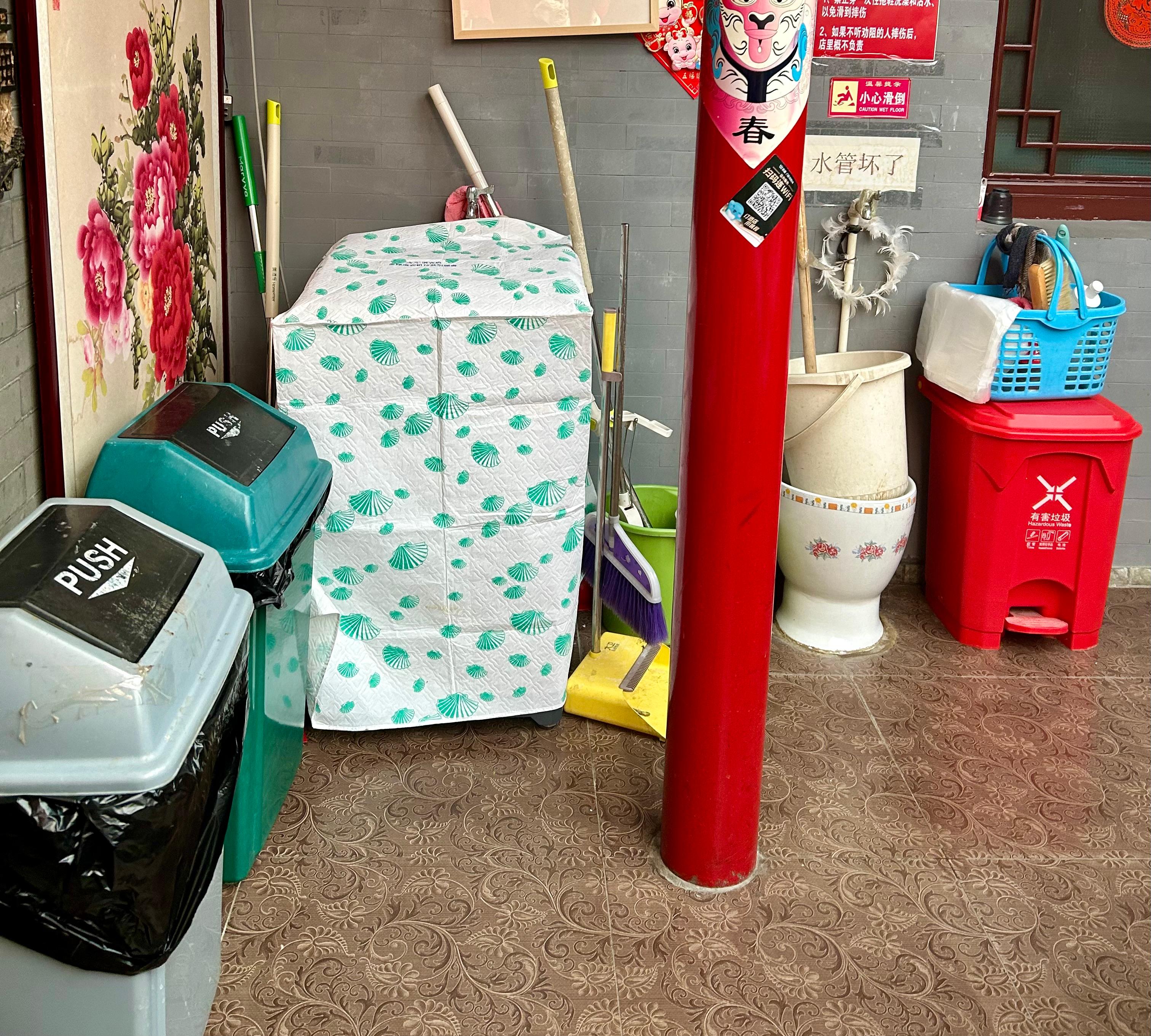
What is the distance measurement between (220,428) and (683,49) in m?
1.76

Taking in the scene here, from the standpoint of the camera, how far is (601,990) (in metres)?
2.10

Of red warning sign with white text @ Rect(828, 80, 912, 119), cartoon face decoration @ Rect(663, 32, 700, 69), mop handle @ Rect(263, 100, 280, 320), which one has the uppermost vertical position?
cartoon face decoration @ Rect(663, 32, 700, 69)

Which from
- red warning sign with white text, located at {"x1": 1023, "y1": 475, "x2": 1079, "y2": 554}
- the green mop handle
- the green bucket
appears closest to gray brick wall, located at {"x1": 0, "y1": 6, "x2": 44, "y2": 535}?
the green mop handle

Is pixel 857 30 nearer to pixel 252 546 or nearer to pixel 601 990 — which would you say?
pixel 252 546

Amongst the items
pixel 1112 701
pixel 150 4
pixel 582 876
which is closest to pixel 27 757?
pixel 582 876

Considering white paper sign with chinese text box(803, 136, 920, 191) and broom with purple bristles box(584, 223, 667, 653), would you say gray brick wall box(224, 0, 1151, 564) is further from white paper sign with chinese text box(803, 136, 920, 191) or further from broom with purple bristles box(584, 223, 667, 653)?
broom with purple bristles box(584, 223, 667, 653)

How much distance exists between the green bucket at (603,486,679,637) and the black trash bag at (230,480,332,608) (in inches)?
39.5

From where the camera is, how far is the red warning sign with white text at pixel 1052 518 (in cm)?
331

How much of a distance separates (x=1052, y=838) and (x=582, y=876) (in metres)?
1.02

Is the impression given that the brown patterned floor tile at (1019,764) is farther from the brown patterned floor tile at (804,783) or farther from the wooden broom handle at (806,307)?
the wooden broom handle at (806,307)

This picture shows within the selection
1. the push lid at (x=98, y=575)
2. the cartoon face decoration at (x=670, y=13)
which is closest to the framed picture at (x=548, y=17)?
the cartoon face decoration at (x=670, y=13)

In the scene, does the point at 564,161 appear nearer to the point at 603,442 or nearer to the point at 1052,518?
the point at 603,442

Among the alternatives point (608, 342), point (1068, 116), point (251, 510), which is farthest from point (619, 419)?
point (1068, 116)

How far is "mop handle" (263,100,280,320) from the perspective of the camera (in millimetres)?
2926
